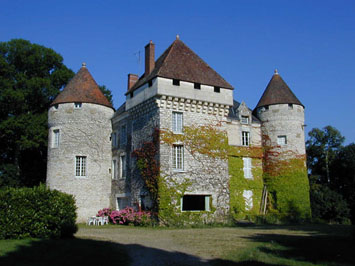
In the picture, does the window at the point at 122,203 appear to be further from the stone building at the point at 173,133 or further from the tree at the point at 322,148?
the tree at the point at 322,148

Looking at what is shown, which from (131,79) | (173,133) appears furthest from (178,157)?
(131,79)

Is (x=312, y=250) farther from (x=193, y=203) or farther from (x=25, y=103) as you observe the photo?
(x=25, y=103)

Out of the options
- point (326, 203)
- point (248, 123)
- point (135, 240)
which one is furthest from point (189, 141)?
point (326, 203)

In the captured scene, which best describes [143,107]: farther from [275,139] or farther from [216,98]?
[275,139]

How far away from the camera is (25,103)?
94.4 ft

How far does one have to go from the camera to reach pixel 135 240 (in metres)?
13.5

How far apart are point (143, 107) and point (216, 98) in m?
4.41

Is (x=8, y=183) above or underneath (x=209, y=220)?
above

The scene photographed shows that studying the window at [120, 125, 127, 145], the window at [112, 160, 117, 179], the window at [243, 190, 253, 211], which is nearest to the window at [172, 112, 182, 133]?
the window at [120, 125, 127, 145]

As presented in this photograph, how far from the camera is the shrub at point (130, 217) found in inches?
794

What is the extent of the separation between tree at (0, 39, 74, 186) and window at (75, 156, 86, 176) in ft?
16.4

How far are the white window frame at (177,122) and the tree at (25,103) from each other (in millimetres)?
12071

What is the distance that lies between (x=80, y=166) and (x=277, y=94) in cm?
1480

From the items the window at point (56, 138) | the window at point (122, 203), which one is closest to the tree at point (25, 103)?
the window at point (56, 138)
